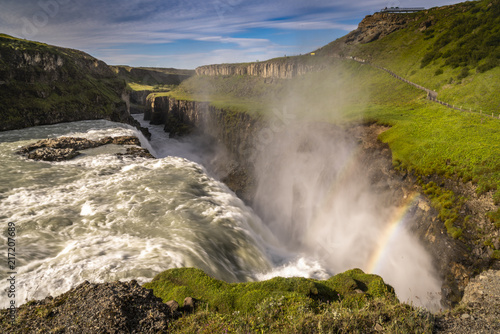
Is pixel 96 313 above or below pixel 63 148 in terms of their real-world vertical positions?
above

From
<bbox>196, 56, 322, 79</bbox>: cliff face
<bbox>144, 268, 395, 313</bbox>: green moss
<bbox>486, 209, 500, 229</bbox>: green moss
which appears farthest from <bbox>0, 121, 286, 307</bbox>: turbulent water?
<bbox>196, 56, 322, 79</bbox>: cliff face

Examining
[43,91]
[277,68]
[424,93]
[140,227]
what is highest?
[277,68]

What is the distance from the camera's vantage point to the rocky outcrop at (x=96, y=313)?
24.7 ft

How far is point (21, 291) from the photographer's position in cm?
1185

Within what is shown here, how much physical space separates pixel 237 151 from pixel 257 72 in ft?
223

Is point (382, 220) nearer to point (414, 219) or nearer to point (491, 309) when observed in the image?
point (414, 219)

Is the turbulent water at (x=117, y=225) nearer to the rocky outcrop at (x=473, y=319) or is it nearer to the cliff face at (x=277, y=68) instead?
the rocky outcrop at (x=473, y=319)

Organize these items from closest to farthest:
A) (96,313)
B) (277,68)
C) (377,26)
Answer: (96,313), (377,26), (277,68)

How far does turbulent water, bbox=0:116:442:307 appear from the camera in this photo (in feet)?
46.8

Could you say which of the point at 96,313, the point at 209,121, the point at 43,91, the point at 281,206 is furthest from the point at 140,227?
the point at 209,121

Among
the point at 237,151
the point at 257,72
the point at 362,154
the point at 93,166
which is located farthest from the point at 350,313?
the point at 257,72

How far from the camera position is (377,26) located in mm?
113062

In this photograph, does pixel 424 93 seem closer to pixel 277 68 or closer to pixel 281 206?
pixel 281 206

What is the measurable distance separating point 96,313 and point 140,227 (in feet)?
39.1
